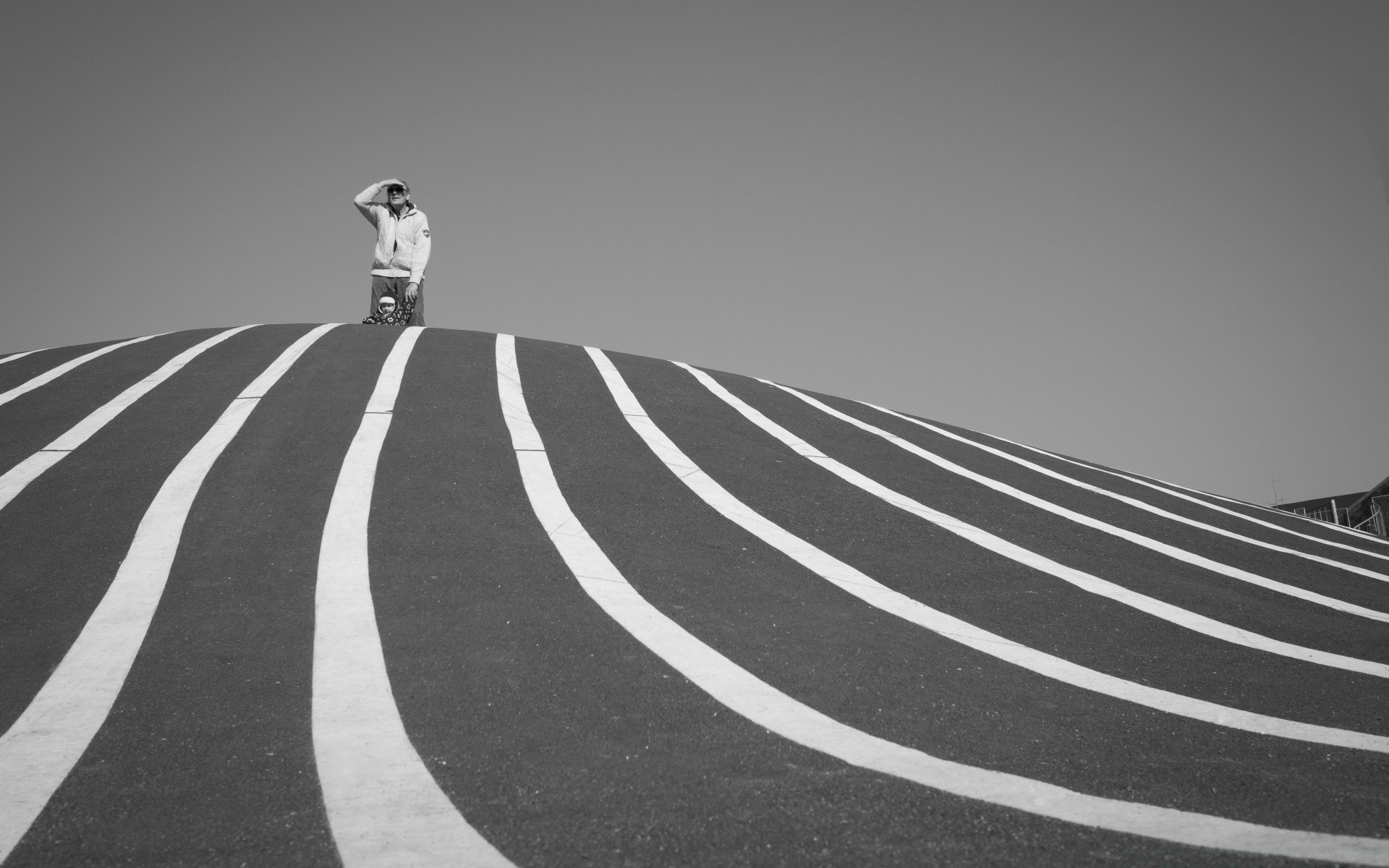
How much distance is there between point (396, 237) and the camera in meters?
14.8

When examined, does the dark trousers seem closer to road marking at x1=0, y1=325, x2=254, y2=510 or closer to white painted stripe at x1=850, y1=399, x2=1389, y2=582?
road marking at x1=0, y1=325, x2=254, y2=510

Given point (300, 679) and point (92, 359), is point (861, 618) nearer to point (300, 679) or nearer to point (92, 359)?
point (300, 679)

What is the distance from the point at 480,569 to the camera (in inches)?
258

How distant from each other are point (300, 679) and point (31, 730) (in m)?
1.21

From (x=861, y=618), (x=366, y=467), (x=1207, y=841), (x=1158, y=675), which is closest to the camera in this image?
(x=1207, y=841)

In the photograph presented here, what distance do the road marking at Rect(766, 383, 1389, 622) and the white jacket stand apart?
726 centimetres

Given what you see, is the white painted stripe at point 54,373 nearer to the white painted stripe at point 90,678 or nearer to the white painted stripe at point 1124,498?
the white painted stripe at point 90,678

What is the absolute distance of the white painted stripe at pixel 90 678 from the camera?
3.95m

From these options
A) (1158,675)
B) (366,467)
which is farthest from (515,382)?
(1158,675)

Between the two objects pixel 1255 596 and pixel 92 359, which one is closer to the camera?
pixel 1255 596

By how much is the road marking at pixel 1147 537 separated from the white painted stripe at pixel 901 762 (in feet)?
15.4

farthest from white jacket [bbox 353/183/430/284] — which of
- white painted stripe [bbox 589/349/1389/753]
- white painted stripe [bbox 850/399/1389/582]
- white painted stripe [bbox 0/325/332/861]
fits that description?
white painted stripe [bbox 0/325/332/861]

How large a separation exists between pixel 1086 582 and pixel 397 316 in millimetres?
11561

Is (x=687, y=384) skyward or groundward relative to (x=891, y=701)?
skyward
